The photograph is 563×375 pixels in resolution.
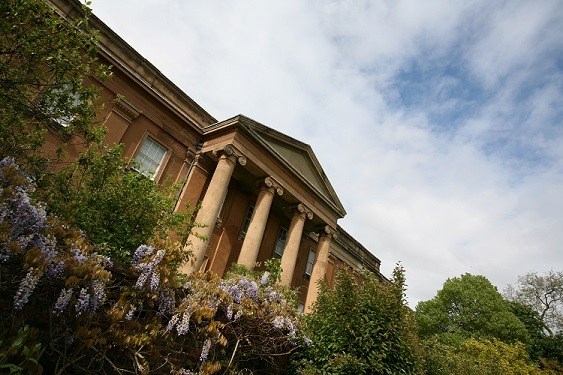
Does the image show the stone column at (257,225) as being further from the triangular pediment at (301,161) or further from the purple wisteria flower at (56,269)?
the purple wisteria flower at (56,269)

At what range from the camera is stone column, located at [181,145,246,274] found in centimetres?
1398

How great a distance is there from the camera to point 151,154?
16562 mm

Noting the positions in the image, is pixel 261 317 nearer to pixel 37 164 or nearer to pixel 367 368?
pixel 367 368

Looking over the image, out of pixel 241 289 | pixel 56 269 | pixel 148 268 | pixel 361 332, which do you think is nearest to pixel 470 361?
pixel 361 332

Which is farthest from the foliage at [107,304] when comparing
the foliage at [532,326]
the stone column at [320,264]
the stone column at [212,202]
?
the foliage at [532,326]

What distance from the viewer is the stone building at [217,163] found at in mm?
15156

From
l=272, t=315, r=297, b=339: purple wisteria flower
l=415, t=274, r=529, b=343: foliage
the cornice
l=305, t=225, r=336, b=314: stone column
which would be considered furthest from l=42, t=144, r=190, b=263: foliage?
l=415, t=274, r=529, b=343: foliage

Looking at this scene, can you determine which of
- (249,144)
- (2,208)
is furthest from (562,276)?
(2,208)

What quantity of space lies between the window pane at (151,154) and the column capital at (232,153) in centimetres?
288

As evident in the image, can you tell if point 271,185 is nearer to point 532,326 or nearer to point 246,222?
point 246,222

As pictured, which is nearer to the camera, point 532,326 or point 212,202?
point 212,202

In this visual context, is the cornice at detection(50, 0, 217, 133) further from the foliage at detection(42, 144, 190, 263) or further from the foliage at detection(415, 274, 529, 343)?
the foliage at detection(415, 274, 529, 343)

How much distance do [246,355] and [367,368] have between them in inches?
107

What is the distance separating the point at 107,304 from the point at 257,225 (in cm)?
1117
